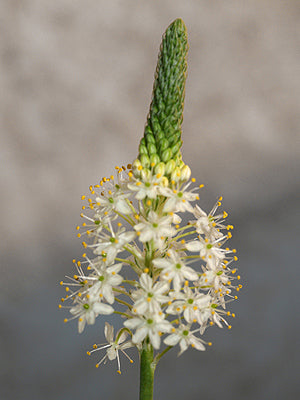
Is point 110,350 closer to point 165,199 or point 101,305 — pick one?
point 101,305

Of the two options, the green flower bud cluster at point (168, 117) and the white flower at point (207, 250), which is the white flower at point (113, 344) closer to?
the white flower at point (207, 250)

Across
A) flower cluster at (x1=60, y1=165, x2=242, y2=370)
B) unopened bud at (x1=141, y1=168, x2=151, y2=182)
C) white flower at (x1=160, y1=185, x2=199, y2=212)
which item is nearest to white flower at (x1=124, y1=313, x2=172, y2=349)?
flower cluster at (x1=60, y1=165, x2=242, y2=370)

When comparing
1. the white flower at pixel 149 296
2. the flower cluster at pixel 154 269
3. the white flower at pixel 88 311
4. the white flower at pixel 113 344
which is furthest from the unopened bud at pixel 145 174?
the white flower at pixel 113 344

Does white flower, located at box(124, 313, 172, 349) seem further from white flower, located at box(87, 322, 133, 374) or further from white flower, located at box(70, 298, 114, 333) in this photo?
white flower, located at box(87, 322, 133, 374)

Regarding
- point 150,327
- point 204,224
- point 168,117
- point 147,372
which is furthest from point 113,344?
point 168,117

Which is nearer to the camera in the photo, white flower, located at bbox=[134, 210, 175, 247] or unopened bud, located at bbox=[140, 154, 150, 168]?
white flower, located at bbox=[134, 210, 175, 247]

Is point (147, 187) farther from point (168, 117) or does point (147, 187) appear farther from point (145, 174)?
point (168, 117)
